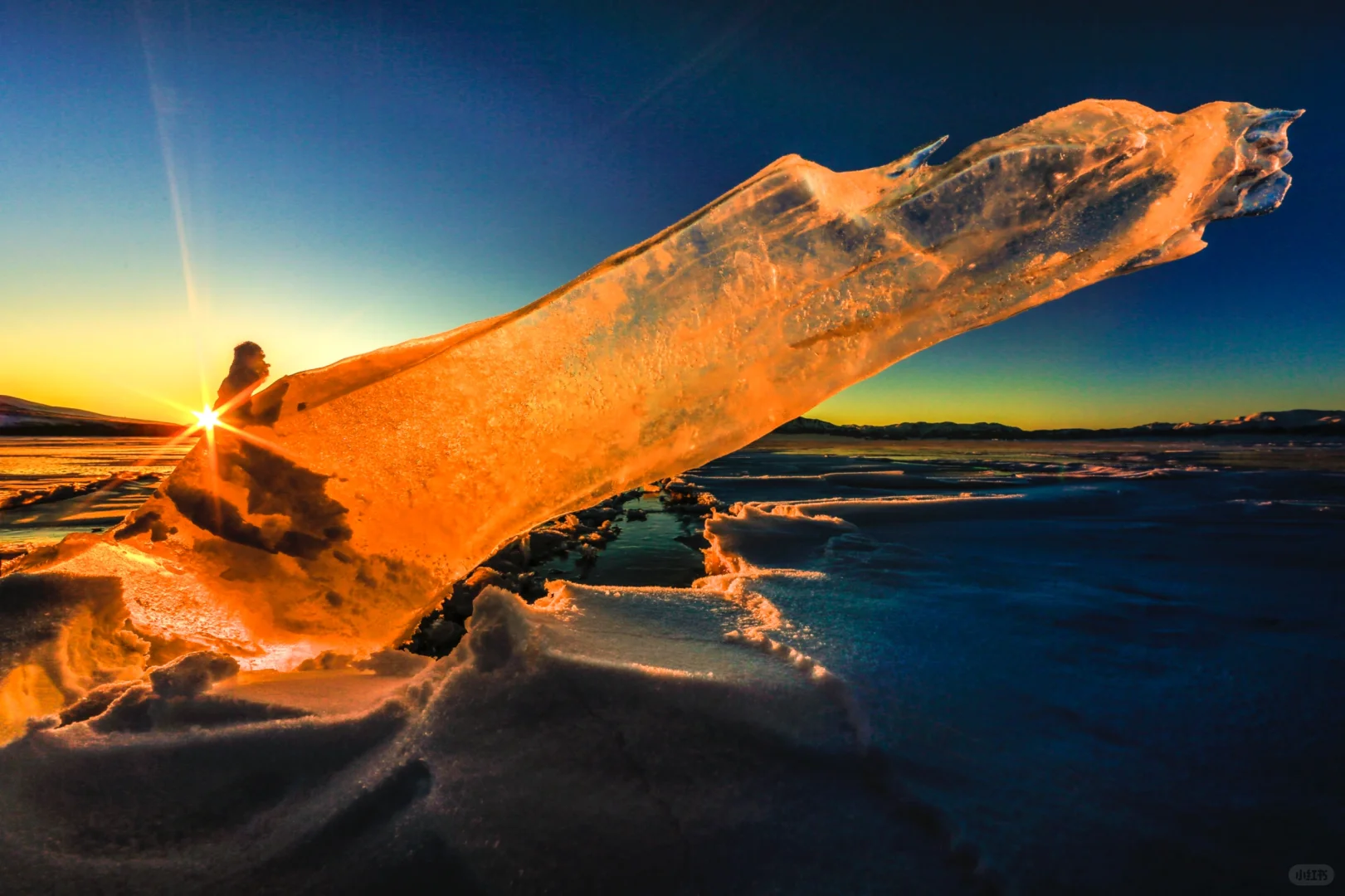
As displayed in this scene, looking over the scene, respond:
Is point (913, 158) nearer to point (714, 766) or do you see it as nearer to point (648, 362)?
point (648, 362)

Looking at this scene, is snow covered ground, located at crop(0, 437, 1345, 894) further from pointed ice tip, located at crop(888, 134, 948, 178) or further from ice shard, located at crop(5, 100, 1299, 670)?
pointed ice tip, located at crop(888, 134, 948, 178)

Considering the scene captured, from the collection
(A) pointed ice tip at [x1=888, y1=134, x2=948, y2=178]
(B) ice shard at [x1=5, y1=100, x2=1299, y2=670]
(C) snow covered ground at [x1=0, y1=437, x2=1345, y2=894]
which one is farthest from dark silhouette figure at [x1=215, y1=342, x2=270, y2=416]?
(A) pointed ice tip at [x1=888, y1=134, x2=948, y2=178]

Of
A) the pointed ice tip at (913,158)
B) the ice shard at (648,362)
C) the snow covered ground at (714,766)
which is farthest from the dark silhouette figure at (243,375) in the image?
the pointed ice tip at (913,158)

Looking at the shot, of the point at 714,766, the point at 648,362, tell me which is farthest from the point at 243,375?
the point at 714,766

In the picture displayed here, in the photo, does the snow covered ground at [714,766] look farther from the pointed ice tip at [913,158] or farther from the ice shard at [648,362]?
the pointed ice tip at [913,158]

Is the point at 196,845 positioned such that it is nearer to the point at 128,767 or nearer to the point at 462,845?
the point at 128,767

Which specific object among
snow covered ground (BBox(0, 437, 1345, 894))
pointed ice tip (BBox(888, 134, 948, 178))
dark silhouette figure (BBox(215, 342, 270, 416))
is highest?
pointed ice tip (BBox(888, 134, 948, 178))
